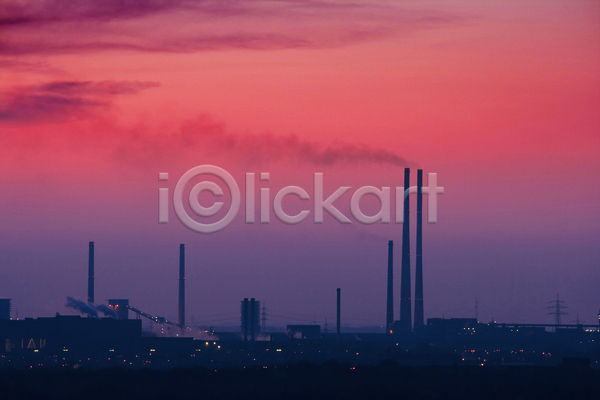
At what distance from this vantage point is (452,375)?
64.7 metres

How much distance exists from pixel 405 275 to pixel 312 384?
220 feet

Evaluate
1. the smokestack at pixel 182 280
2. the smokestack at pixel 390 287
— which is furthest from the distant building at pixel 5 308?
the smokestack at pixel 390 287

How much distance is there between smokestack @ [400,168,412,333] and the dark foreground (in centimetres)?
4699

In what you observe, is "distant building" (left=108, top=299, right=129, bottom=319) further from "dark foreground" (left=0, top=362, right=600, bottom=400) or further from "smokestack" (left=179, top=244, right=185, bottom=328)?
"dark foreground" (left=0, top=362, right=600, bottom=400)

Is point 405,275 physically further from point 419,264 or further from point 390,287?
point 390,287

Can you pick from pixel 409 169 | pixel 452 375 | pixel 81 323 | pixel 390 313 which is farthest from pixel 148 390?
pixel 390 313

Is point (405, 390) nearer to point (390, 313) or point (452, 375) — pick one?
point (452, 375)

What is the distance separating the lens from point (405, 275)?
124m

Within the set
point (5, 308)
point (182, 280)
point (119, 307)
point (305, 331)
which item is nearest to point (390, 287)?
point (305, 331)

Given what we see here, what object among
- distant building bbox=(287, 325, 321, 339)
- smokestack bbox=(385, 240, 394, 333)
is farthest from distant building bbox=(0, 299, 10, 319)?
smokestack bbox=(385, 240, 394, 333)

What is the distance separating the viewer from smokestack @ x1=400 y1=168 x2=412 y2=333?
118 m

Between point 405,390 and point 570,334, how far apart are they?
128265 millimetres

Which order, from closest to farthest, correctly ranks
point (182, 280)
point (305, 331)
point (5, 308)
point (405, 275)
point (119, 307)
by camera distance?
point (405, 275)
point (182, 280)
point (5, 308)
point (119, 307)
point (305, 331)

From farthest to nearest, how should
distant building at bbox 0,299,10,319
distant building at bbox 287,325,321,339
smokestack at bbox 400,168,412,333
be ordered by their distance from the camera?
distant building at bbox 287,325,321,339
distant building at bbox 0,299,10,319
smokestack at bbox 400,168,412,333
